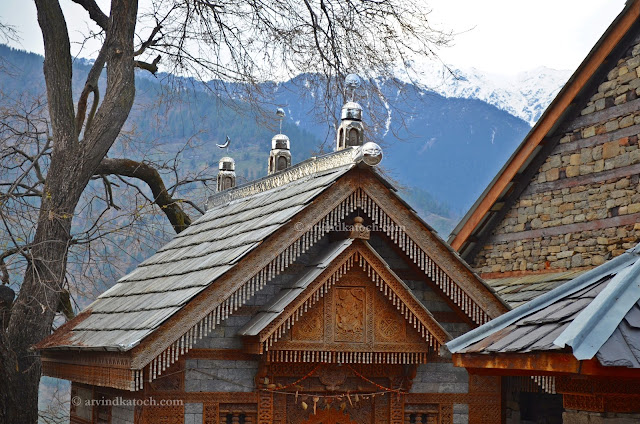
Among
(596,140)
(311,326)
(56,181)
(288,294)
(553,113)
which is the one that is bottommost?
(311,326)

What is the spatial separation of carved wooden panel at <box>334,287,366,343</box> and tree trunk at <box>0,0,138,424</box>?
387cm

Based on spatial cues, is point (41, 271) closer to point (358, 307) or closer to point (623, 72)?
point (358, 307)

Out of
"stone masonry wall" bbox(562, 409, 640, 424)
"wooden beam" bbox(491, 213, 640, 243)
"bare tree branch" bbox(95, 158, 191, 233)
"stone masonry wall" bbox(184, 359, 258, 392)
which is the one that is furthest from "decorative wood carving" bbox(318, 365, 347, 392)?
"bare tree branch" bbox(95, 158, 191, 233)

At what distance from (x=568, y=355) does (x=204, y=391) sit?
490 cm

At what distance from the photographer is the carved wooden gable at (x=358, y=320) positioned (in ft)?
30.9

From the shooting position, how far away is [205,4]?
1445 cm

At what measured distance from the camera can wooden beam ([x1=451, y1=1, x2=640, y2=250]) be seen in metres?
11.5

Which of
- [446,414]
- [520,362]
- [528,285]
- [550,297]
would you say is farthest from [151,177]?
[520,362]

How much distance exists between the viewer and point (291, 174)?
11328 mm

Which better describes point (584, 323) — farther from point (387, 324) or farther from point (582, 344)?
point (387, 324)

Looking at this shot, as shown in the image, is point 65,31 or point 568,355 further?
point 65,31

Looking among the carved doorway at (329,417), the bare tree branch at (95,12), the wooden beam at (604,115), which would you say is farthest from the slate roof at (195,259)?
the wooden beam at (604,115)

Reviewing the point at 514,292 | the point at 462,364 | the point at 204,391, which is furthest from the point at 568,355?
the point at 514,292

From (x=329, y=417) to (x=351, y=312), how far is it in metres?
1.23
